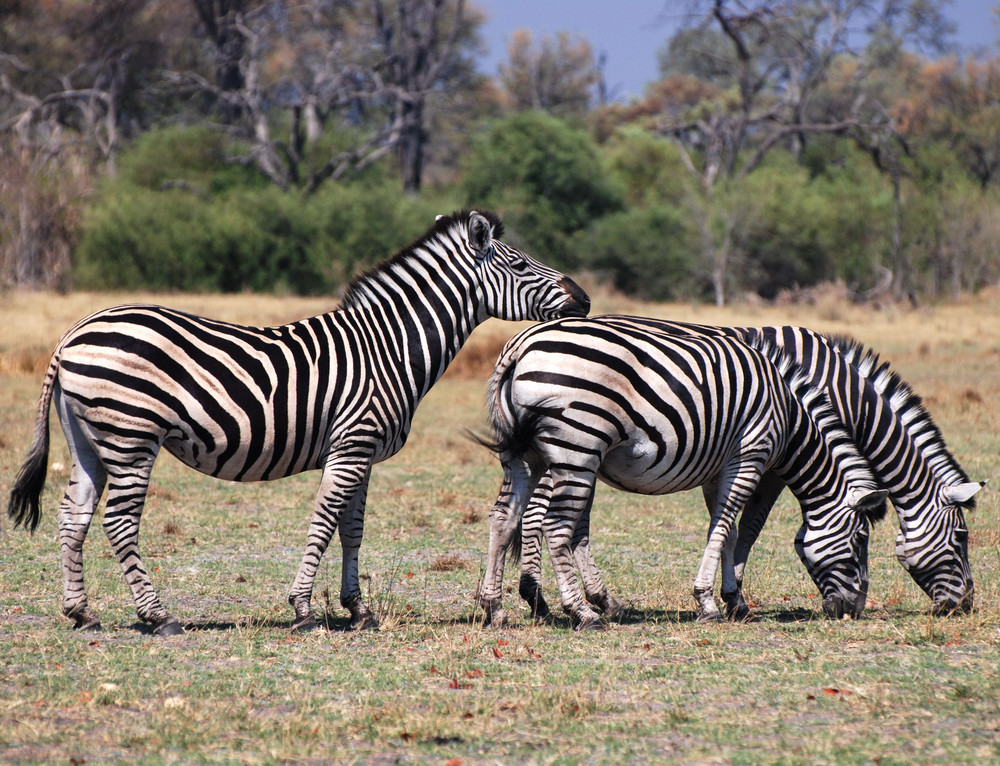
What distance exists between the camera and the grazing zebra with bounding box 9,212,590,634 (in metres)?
5.89

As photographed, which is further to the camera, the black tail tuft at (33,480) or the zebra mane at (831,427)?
the zebra mane at (831,427)

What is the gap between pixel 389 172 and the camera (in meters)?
58.7

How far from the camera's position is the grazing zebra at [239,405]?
5.89 metres

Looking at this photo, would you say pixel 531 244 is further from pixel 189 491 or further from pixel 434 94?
pixel 189 491

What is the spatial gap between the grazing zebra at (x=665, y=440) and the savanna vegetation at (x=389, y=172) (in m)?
29.8

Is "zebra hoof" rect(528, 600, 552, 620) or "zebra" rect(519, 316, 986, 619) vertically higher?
"zebra" rect(519, 316, 986, 619)

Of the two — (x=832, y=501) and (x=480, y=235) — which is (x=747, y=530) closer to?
(x=832, y=501)

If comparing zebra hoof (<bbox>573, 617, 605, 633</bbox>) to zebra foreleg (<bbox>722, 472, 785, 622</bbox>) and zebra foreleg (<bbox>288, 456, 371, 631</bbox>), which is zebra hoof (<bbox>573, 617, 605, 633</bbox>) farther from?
zebra foreleg (<bbox>288, 456, 371, 631</bbox>)

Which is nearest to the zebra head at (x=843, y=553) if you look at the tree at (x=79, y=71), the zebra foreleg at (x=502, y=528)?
the zebra foreleg at (x=502, y=528)

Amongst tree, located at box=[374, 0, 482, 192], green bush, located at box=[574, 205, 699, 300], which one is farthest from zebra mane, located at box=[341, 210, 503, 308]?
tree, located at box=[374, 0, 482, 192]

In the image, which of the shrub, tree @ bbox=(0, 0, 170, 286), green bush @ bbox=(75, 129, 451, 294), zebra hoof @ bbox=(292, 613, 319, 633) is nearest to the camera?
zebra hoof @ bbox=(292, 613, 319, 633)

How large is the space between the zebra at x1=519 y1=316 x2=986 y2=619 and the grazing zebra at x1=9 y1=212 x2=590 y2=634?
1073mm

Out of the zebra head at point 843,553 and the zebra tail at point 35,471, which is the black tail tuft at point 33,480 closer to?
the zebra tail at point 35,471

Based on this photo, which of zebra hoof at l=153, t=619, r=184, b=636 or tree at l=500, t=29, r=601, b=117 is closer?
zebra hoof at l=153, t=619, r=184, b=636
